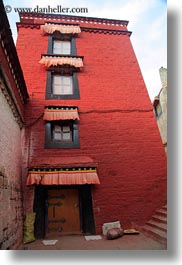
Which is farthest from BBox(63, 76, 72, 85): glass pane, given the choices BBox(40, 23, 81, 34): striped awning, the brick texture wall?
the brick texture wall

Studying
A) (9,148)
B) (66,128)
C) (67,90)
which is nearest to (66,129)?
(66,128)

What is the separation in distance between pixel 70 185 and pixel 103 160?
786 mm

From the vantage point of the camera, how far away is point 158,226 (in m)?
3.62

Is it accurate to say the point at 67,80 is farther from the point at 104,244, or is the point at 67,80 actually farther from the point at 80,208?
the point at 104,244

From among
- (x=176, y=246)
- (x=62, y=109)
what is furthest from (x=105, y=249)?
(x=62, y=109)

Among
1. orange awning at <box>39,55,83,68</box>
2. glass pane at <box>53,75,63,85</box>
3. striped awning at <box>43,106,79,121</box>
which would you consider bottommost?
striped awning at <box>43,106,79,121</box>

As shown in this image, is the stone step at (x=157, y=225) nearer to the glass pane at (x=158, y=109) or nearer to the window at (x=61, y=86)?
the window at (x=61, y=86)

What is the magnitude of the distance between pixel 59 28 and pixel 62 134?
110 inches

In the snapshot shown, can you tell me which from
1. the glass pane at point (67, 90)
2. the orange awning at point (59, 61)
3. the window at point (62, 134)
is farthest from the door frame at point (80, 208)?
the orange awning at point (59, 61)

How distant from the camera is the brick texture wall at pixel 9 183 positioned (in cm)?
278

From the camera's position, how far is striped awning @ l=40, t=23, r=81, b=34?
5.52 metres

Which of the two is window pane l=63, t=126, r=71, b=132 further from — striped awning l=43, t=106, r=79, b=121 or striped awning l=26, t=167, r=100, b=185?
striped awning l=26, t=167, r=100, b=185

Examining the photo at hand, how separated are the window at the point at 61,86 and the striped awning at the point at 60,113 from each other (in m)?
0.34

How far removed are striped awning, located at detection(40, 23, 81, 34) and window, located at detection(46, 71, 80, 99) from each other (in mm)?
1178
